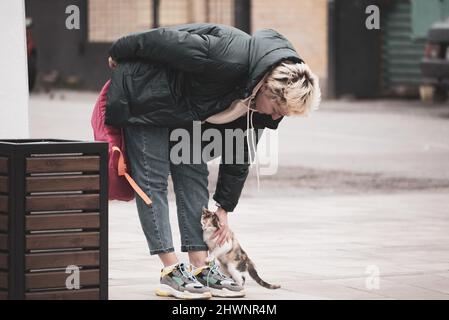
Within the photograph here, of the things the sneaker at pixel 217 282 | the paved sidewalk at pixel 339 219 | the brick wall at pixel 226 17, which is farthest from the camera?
the brick wall at pixel 226 17

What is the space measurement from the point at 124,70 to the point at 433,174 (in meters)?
7.34

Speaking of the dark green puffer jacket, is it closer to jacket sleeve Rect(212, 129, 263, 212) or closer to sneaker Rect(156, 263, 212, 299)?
jacket sleeve Rect(212, 129, 263, 212)

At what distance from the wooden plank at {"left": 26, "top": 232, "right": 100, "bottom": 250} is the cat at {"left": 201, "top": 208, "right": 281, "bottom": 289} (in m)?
0.79

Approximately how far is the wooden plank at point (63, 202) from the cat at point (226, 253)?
79 cm

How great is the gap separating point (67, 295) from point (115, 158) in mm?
842

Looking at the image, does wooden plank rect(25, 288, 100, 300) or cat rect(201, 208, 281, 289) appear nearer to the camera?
wooden plank rect(25, 288, 100, 300)

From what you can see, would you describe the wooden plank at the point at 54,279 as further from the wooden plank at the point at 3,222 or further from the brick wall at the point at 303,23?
the brick wall at the point at 303,23

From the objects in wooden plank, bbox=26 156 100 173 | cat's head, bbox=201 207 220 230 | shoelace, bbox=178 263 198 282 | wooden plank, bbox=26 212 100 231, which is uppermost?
wooden plank, bbox=26 156 100 173

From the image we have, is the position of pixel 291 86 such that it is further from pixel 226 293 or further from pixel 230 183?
pixel 226 293

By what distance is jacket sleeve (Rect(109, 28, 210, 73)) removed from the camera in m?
6.52

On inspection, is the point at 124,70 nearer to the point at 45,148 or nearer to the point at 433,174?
the point at 45,148

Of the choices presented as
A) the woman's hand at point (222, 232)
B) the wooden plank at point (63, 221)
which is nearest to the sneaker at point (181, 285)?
the woman's hand at point (222, 232)

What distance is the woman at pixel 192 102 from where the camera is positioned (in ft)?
21.4

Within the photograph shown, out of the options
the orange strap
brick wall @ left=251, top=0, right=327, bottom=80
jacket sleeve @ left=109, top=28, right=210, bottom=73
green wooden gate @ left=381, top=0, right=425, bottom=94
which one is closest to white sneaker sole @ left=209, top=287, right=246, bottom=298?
the orange strap
